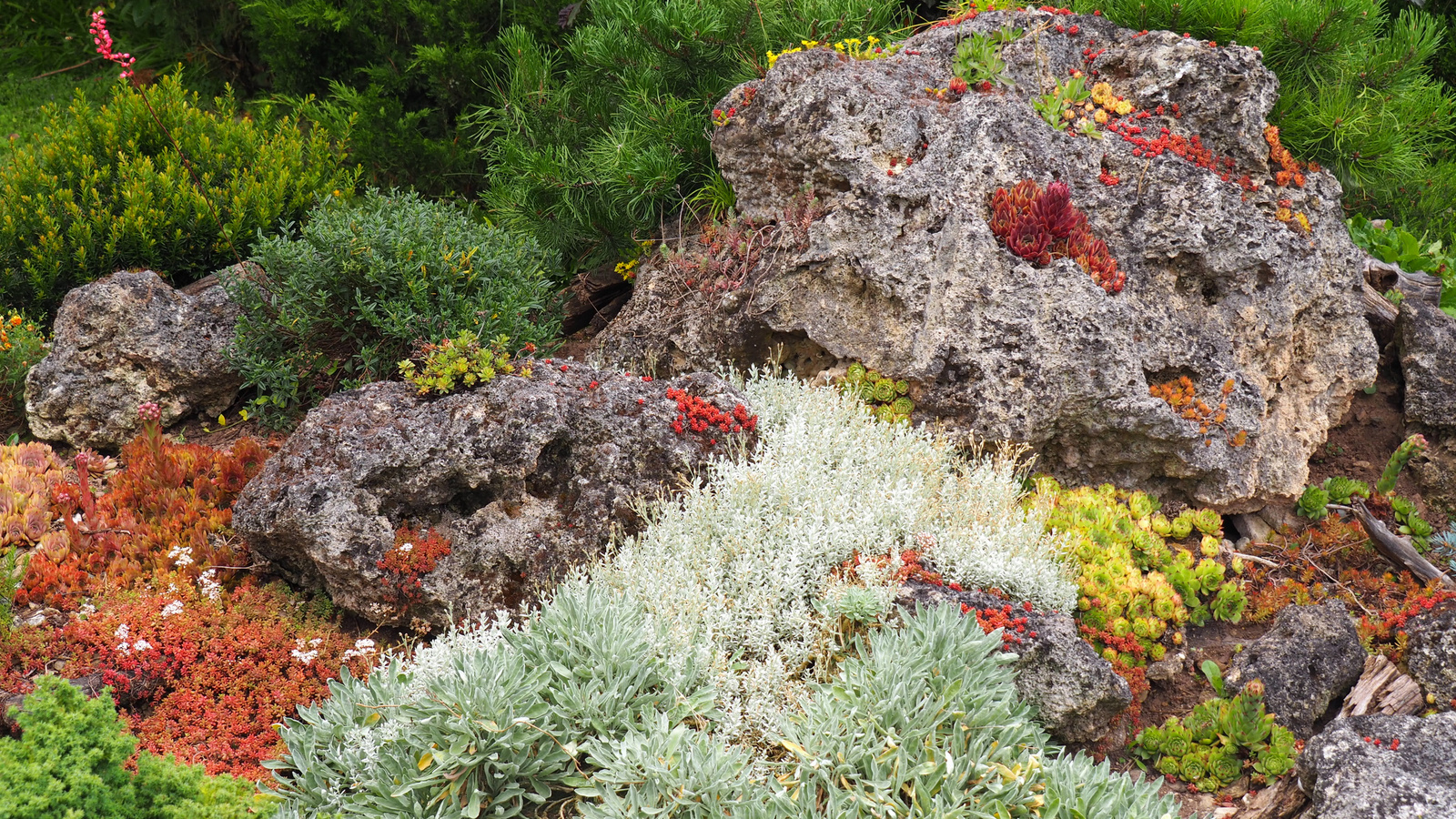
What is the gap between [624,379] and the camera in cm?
538

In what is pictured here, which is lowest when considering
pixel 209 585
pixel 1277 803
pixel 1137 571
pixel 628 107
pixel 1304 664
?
pixel 1277 803

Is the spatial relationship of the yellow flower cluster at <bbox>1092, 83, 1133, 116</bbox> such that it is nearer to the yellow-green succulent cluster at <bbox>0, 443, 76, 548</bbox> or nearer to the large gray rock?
the large gray rock

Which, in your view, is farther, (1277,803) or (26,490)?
(26,490)

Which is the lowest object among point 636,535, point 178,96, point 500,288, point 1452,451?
point 1452,451

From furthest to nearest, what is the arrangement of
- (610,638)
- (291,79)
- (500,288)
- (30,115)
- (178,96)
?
1. (30,115)
2. (291,79)
3. (178,96)
4. (500,288)
5. (610,638)

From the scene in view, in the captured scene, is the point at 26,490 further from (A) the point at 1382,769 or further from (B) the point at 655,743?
(A) the point at 1382,769

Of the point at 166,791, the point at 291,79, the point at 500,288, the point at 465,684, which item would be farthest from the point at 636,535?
the point at 291,79

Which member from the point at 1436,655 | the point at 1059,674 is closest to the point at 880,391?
the point at 1059,674

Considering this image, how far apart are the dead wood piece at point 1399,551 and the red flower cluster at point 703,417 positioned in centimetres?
356

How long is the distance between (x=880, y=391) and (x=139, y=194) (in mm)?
5333

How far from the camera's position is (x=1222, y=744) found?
4.28 metres

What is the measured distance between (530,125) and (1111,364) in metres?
5.23

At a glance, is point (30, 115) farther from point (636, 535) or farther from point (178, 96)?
point (636, 535)

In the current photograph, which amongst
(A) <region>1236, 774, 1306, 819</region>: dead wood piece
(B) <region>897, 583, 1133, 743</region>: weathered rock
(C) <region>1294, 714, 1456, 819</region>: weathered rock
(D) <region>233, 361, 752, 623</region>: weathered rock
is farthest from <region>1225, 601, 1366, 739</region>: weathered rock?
(D) <region>233, 361, 752, 623</region>: weathered rock
